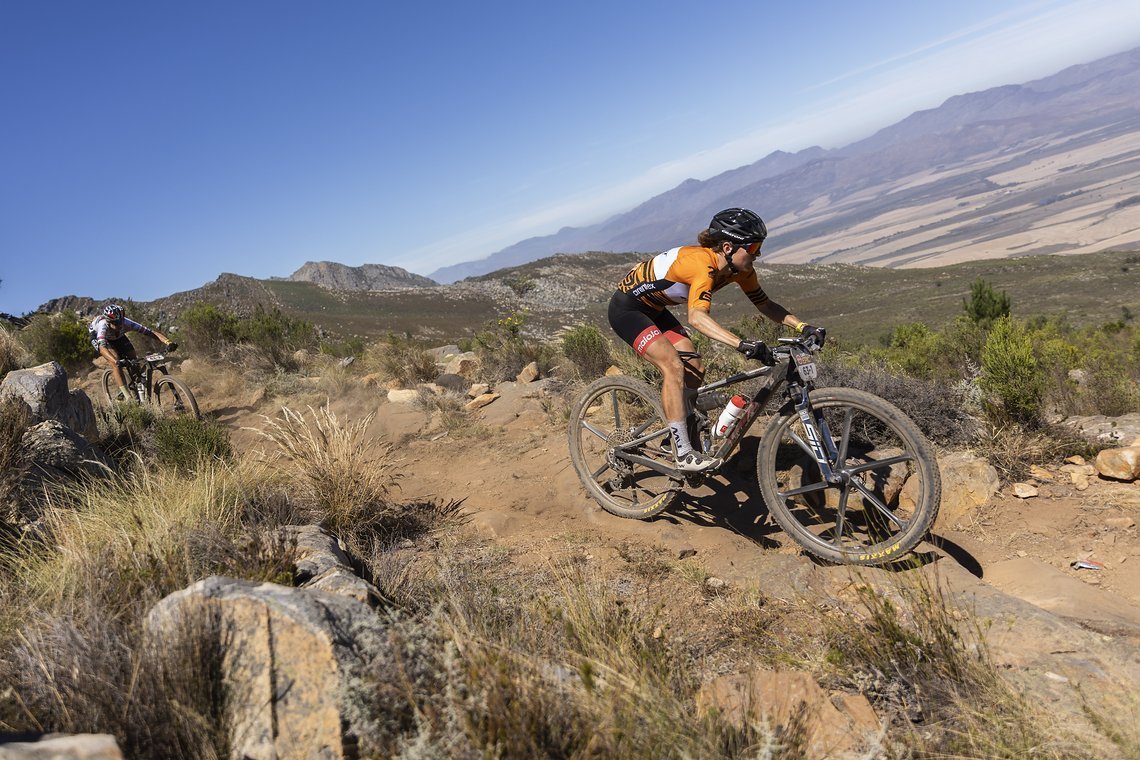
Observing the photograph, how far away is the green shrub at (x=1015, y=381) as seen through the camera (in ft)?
16.5

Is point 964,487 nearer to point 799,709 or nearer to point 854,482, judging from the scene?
point 854,482

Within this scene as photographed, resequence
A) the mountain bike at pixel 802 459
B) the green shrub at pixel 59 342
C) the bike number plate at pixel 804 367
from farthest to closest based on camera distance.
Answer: the green shrub at pixel 59 342 → the bike number plate at pixel 804 367 → the mountain bike at pixel 802 459

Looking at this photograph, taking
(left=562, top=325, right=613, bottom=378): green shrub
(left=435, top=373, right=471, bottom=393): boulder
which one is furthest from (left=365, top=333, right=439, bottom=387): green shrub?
(left=562, top=325, right=613, bottom=378): green shrub

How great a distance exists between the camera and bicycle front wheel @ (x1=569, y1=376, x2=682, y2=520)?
5.00m

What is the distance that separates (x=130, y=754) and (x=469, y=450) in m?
5.54

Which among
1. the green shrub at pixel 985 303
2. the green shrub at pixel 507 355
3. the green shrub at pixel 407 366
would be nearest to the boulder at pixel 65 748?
the green shrub at pixel 507 355

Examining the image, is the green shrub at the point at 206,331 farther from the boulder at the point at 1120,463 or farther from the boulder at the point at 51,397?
the boulder at the point at 1120,463

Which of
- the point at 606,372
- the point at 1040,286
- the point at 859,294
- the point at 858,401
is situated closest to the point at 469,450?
the point at 606,372

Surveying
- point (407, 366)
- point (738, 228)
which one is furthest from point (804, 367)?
point (407, 366)

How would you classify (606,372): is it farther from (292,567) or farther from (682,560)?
(292,567)

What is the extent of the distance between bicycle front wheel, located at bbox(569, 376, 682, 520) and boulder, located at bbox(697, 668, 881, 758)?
2.20m

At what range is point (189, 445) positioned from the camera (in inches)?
237

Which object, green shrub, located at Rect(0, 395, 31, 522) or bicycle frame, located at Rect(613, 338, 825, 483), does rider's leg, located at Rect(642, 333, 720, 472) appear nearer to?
bicycle frame, located at Rect(613, 338, 825, 483)

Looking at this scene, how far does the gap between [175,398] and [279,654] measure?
8504mm
